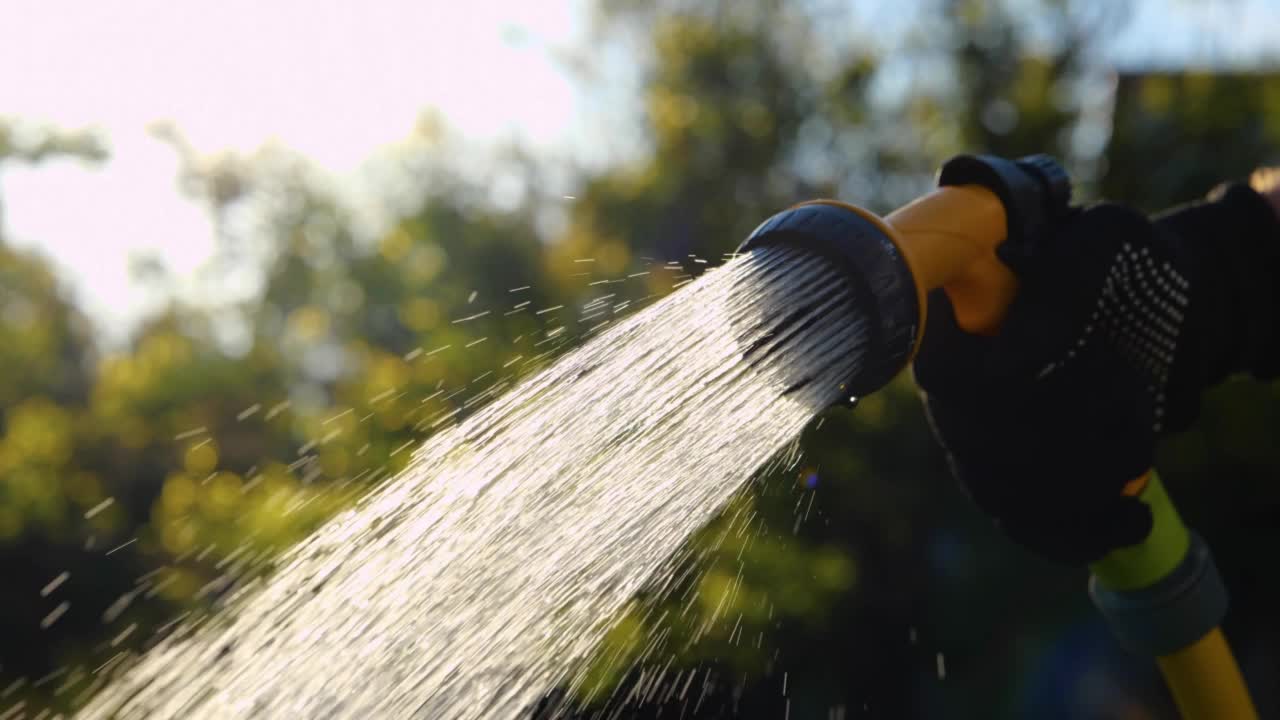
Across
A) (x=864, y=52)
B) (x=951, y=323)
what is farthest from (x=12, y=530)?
(x=864, y=52)

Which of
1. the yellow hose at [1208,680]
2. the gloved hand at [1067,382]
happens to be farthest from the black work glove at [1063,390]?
the yellow hose at [1208,680]

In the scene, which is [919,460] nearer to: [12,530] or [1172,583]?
[1172,583]

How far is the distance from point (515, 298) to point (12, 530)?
3.50m

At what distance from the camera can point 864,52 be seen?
7996 mm

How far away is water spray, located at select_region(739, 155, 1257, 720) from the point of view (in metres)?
1.05

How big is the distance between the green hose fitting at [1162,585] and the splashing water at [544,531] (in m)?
0.69

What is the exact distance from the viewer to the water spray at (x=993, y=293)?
1.05 m

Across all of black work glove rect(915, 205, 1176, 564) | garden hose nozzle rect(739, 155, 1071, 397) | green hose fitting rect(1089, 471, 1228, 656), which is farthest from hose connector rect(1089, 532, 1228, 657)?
garden hose nozzle rect(739, 155, 1071, 397)

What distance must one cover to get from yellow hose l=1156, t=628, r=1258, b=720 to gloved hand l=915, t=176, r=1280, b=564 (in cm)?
28

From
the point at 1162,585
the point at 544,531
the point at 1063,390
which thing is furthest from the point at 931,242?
the point at 1162,585

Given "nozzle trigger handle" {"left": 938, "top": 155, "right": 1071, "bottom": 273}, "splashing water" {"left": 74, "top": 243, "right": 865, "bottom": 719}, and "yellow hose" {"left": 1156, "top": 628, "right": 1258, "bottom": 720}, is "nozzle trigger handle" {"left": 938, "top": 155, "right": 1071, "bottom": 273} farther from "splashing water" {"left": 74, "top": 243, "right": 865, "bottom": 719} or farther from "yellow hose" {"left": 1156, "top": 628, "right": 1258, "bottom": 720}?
"yellow hose" {"left": 1156, "top": 628, "right": 1258, "bottom": 720}

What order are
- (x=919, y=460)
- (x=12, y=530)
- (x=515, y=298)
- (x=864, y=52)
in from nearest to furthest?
(x=12, y=530)
(x=919, y=460)
(x=515, y=298)
(x=864, y=52)

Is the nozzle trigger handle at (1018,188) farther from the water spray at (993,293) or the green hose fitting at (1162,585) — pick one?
the green hose fitting at (1162,585)

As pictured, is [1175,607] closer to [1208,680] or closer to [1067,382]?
[1208,680]
